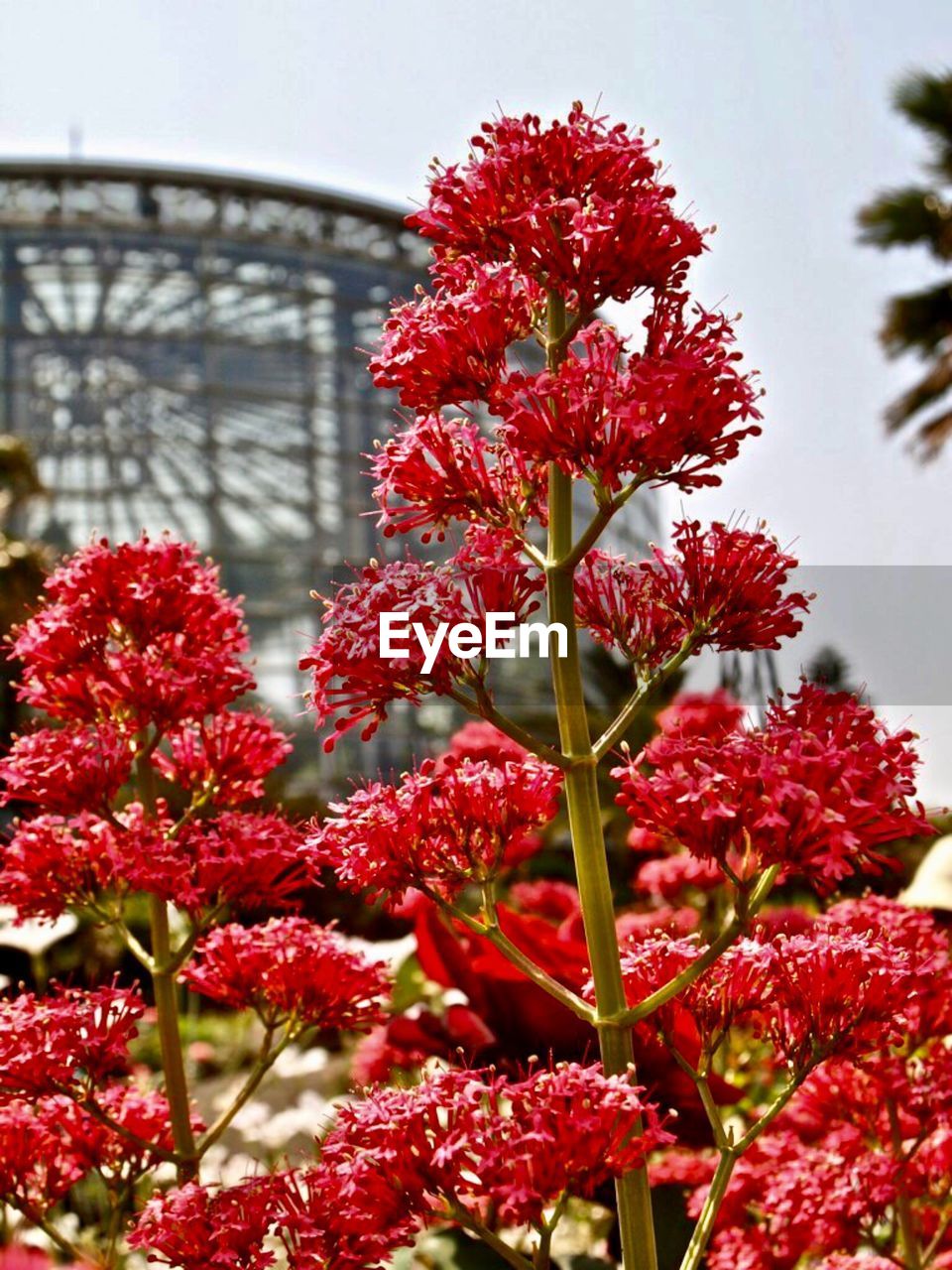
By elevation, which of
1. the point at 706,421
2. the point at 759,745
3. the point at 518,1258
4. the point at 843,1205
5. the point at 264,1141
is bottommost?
the point at 264,1141

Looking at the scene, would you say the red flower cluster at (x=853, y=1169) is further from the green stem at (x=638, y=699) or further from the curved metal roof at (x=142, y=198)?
the curved metal roof at (x=142, y=198)

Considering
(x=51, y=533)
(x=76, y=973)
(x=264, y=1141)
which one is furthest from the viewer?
(x=51, y=533)

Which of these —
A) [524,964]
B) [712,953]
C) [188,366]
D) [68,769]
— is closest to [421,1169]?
[524,964]

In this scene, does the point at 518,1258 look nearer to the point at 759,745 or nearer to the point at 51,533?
the point at 759,745

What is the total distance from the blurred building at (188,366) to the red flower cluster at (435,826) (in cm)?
1762

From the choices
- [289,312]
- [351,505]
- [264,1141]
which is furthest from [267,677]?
[264,1141]

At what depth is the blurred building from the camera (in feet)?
62.8

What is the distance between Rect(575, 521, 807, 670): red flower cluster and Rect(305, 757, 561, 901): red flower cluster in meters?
0.15

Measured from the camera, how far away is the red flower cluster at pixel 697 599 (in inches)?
49.5

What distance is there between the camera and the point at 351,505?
19.6 meters

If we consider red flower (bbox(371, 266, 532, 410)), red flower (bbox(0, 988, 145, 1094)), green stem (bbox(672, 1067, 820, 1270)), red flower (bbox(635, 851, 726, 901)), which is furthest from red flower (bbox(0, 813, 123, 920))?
red flower (bbox(635, 851, 726, 901))

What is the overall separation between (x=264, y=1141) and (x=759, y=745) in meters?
2.33

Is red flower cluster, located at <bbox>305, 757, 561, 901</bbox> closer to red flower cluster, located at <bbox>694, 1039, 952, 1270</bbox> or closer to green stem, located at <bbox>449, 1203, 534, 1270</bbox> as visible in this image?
green stem, located at <bbox>449, 1203, 534, 1270</bbox>

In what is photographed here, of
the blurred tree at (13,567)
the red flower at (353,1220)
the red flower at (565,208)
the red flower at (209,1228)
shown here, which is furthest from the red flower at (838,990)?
the blurred tree at (13,567)
